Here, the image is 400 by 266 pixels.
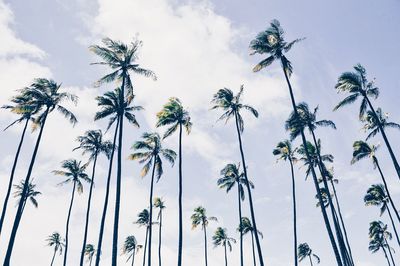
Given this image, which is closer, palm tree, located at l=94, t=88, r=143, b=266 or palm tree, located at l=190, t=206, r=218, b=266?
palm tree, located at l=94, t=88, r=143, b=266

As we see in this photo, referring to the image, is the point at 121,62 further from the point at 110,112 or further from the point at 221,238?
the point at 221,238

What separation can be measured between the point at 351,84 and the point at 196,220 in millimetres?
36440

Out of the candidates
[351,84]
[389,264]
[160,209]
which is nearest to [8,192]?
[160,209]

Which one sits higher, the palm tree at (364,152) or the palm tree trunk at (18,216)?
the palm tree at (364,152)

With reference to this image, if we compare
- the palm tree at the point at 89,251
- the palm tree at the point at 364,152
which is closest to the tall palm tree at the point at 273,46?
the palm tree at the point at 364,152

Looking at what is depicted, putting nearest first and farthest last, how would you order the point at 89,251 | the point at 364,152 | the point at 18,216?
the point at 18,216 < the point at 364,152 < the point at 89,251

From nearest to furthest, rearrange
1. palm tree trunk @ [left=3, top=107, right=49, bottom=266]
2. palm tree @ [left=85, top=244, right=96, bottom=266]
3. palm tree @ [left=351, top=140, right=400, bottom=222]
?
1. palm tree trunk @ [left=3, top=107, right=49, bottom=266]
2. palm tree @ [left=351, top=140, right=400, bottom=222]
3. palm tree @ [left=85, top=244, right=96, bottom=266]

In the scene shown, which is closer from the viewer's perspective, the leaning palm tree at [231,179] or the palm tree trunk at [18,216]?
the palm tree trunk at [18,216]

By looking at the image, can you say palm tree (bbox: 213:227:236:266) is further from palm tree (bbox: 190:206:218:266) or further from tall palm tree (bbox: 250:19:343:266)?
tall palm tree (bbox: 250:19:343:266)

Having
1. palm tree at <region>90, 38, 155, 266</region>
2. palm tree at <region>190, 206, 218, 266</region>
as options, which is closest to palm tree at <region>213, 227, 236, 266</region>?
palm tree at <region>190, 206, 218, 266</region>

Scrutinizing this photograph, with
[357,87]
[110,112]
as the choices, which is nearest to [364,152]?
[357,87]

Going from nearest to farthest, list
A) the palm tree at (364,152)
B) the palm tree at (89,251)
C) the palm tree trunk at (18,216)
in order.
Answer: the palm tree trunk at (18,216)
the palm tree at (364,152)
the palm tree at (89,251)

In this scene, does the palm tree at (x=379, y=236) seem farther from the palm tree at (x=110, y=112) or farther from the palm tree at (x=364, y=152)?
the palm tree at (x=110, y=112)

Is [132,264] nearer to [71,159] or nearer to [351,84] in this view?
[71,159]
